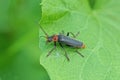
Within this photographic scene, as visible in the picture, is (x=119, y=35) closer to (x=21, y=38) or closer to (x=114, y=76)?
(x=114, y=76)

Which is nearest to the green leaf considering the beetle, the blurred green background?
the beetle

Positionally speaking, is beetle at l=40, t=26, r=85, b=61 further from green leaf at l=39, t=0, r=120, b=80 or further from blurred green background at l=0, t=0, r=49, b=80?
blurred green background at l=0, t=0, r=49, b=80

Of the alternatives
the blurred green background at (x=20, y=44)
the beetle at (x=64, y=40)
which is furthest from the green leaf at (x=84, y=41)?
the blurred green background at (x=20, y=44)

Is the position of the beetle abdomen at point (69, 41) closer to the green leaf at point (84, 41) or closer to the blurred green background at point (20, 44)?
the green leaf at point (84, 41)

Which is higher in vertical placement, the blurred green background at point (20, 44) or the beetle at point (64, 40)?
the beetle at point (64, 40)

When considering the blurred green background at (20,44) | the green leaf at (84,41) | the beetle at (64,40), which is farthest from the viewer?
the blurred green background at (20,44)

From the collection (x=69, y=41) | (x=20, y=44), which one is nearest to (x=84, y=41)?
(x=69, y=41)

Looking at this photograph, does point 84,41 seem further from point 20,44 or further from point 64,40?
point 20,44

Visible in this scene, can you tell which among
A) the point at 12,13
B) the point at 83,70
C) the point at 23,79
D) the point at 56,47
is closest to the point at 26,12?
the point at 12,13
